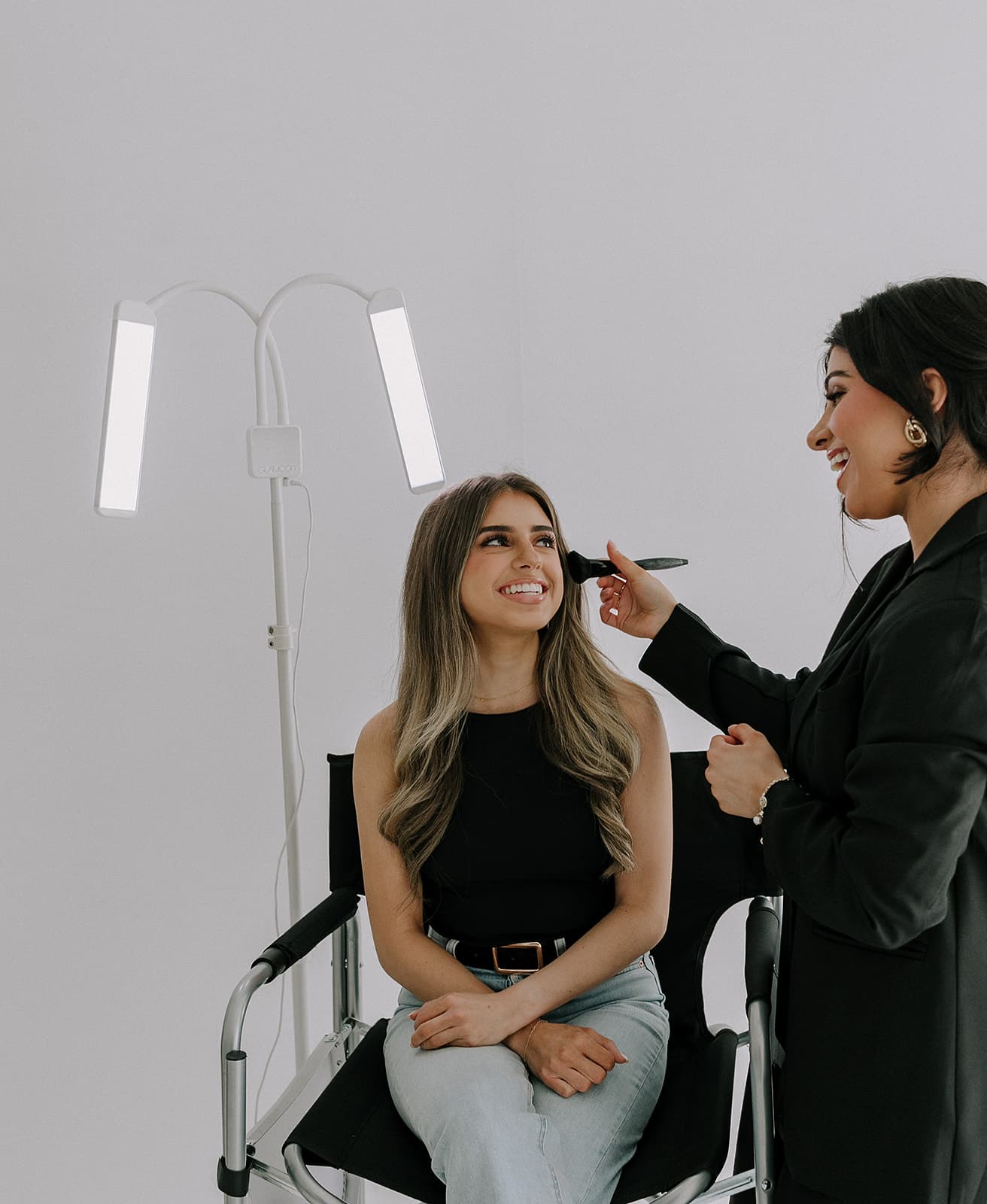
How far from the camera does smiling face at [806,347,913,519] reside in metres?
1.21

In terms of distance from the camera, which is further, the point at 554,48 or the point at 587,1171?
the point at 554,48

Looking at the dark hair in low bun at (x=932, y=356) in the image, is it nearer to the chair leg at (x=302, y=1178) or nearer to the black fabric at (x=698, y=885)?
the black fabric at (x=698, y=885)

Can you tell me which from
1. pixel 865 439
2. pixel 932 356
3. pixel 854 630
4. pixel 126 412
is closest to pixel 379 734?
pixel 126 412

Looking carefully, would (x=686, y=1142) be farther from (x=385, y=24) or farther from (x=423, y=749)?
(x=385, y=24)

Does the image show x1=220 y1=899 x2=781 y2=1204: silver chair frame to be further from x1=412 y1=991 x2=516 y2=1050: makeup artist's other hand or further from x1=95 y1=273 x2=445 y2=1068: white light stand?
x1=412 y1=991 x2=516 y2=1050: makeup artist's other hand

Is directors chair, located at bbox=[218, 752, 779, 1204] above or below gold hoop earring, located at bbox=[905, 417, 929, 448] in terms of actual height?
below

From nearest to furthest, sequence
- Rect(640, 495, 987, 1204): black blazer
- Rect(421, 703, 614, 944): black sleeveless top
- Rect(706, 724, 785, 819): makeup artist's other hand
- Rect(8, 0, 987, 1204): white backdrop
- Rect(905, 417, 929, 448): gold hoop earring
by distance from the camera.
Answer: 1. Rect(640, 495, 987, 1204): black blazer
2. Rect(905, 417, 929, 448): gold hoop earring
3. Rect(706, 724, 785, 819): makeup artist's other hand
4. Rect(421, 703, 614, 944): black sleeveless top
5. Rect(8, 0, 987, 1204): white backdrop

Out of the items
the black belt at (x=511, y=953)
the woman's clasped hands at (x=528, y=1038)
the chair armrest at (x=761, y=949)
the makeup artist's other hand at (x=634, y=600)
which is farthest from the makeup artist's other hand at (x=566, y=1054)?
the makeup artist's other hand at (x=634, y=600)

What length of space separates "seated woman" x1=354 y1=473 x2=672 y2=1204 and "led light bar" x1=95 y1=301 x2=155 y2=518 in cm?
45

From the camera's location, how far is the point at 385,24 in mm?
2520

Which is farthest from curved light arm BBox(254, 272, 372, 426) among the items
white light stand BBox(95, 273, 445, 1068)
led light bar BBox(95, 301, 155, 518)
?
led light bar BBox(95, 301, 155, 518)

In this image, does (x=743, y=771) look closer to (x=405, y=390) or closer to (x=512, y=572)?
(x=512, y=572)

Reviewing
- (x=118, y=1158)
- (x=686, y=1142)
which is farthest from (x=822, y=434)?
(x=118, y=1158)

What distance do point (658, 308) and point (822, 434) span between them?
4.09 ft
